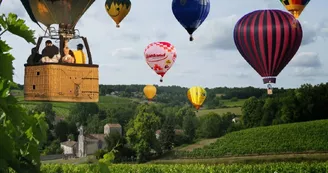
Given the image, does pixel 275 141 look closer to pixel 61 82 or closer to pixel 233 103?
pixel 61 82

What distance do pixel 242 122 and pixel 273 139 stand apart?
20.3 meters

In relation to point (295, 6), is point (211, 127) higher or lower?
lower

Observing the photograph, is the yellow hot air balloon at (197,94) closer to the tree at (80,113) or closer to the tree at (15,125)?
the tree at (15,125)

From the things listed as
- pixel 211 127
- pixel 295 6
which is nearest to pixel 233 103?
pixel 211 127

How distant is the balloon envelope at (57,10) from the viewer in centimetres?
658

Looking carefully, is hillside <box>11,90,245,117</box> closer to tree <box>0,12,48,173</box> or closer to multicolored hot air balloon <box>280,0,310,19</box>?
multicolored hot air balloon <box>280,0,310,19</box>

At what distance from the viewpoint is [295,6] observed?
2684 cm

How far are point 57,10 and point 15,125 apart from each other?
4.98 metres

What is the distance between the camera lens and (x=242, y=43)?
968 inches

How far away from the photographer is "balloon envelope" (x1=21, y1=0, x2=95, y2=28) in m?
6.58

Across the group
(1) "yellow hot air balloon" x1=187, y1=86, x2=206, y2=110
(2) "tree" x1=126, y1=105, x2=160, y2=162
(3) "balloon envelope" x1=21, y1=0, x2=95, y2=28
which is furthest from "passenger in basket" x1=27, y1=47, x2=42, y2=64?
(2) "tree" x1=126, y1=105, x2=160, y2=162

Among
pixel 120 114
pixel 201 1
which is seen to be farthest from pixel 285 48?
pixel 120 114

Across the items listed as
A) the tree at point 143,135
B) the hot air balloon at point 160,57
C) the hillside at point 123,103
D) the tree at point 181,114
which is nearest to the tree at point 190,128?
the tree at point 181,114

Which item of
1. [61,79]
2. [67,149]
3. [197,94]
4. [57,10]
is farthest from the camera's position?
[67,149]
